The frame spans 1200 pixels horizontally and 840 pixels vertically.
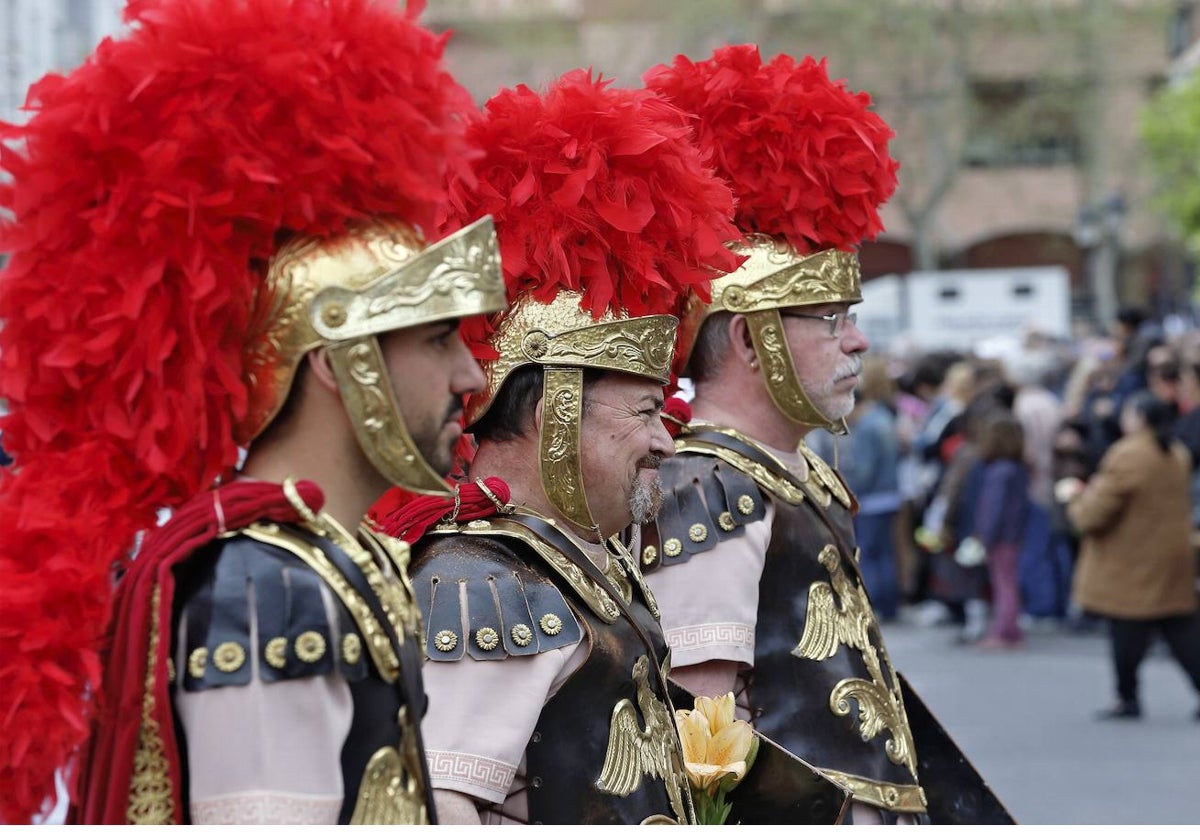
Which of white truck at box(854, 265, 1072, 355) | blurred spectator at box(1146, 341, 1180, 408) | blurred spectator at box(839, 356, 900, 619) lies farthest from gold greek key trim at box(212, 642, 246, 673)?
white truck at box(854, 265, 1072, 355)

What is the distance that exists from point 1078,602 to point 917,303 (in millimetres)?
15957

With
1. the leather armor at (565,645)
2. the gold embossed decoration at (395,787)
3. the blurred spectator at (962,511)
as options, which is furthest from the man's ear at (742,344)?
the blurred spectator at (962,511)

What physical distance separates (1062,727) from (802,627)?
688 centimetres

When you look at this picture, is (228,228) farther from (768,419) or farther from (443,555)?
(768,419)

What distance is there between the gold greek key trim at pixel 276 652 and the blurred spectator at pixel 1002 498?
1116cm

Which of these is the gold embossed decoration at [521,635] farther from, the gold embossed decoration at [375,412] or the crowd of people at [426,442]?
the gold embossed decoration at [375,412]

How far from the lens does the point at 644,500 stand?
3486mm

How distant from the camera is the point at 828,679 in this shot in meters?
4.08

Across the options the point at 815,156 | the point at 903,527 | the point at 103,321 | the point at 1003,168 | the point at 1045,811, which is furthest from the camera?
the point at 1003,168

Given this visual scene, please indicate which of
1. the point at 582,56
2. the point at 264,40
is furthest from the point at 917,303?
the point at 264,40

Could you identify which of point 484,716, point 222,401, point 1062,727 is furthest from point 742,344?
point 1062,727

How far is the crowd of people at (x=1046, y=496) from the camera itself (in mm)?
10750

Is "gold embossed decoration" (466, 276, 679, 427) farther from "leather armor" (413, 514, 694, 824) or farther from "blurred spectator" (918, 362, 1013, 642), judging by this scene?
"blurred spectator" (918, 362, 1013, 642)

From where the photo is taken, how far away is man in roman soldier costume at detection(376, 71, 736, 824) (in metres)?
3.08
